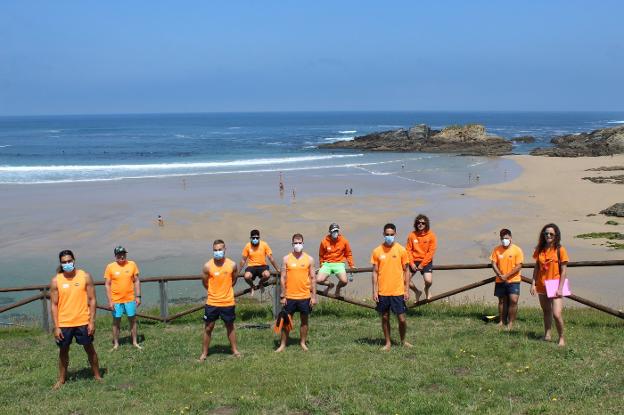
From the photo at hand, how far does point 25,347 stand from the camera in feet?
34.3

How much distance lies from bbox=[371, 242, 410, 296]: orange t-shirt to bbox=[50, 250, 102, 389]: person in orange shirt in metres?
3.75

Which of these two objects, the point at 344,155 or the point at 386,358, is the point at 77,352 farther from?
the point at 344,155

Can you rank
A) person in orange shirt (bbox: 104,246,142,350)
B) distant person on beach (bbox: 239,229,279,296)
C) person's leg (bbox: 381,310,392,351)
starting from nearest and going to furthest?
person's leg (bbox: 381,310,392,351) < person in orange shirt (bbox: 104,246,142,350) < distant person on beach (bbox: 239,229,279,296)

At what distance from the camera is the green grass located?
6.94m

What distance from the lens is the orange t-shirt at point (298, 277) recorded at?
9.24 meters

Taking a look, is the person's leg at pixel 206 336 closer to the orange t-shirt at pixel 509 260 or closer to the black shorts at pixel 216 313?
the black shorts at pixel 216 313

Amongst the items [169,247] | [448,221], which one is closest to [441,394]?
[169,247]

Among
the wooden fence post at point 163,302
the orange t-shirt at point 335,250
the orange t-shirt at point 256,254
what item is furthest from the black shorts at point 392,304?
the wooden fence post at point 163,302

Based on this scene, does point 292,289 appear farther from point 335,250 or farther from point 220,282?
point 335,250

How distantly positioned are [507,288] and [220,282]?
4456 millimetres

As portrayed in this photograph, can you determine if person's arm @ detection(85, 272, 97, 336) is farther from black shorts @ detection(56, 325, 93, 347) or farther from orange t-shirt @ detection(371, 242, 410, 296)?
orange t-shirt @ detection(371, 242, 410, 296)

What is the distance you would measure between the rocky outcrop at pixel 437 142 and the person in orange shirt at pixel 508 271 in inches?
2599

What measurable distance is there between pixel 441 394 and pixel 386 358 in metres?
1.60

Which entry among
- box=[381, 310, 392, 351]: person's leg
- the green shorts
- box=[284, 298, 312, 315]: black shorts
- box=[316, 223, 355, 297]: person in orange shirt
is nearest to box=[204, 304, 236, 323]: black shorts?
box=[284, 298, 312, 315]: black shorts
